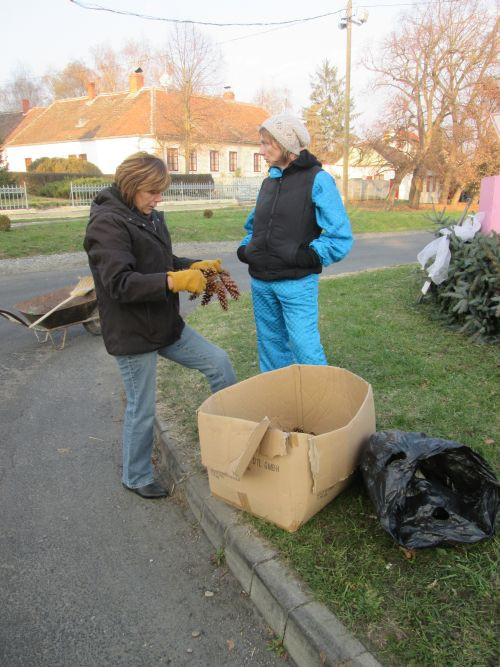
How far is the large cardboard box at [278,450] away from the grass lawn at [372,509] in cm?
16

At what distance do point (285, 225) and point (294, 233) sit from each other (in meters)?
0.08

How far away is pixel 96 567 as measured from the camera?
286 cm

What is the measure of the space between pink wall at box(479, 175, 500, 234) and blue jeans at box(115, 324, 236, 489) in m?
4.70

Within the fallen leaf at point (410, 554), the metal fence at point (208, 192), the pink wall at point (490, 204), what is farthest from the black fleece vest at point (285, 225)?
the metal fence at point (208, 192)

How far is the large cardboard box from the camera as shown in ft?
8.29

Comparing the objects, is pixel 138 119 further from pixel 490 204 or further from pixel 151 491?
pixel 151 491

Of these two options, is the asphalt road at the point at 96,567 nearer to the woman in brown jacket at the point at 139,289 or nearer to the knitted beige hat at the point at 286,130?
the woman in brown jacket at the point at 139,289

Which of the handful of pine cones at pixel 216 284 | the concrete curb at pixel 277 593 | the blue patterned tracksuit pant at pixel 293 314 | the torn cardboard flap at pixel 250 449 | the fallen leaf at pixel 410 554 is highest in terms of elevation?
the handful of pine cones at pixel 216 284

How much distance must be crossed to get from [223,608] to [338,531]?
64 cm

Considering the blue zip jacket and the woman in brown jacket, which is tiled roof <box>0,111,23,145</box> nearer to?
the blue zip jacket

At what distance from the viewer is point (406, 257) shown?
14359mm

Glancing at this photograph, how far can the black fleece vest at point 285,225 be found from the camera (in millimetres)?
3631

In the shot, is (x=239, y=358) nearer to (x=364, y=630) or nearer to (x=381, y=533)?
(x=381, y=533)

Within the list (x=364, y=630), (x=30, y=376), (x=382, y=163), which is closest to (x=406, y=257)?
(x=30, y=376)
